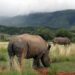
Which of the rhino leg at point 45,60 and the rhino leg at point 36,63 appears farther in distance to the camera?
the rhino leg at point 45,60

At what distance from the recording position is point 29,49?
1759 centimetres

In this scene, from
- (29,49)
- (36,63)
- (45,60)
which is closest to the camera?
(29,49)

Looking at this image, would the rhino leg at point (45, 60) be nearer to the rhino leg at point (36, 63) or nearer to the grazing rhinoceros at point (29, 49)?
the grazing rhinoceros at point (29, 49)

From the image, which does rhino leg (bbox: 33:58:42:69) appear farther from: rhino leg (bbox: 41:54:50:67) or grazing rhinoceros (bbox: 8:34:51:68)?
rhino leg (bbox: 41:54:50:67)

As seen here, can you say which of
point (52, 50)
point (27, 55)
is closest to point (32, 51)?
point (27, 55)

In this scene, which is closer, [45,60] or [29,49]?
A: [29,49]

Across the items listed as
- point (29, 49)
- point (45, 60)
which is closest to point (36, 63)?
point (45, 60)

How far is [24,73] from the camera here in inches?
486

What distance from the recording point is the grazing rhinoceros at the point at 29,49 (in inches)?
656

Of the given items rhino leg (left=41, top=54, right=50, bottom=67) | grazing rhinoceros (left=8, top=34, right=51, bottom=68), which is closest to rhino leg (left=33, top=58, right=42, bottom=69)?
grazing rhinoceros (left=8, top=34, right=51, bottom=68)

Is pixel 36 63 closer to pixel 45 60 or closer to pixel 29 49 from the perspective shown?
pixel 45 60

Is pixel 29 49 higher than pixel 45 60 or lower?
higher

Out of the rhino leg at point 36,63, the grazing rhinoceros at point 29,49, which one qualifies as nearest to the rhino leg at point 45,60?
the grazing rhinoceros at point 29,49

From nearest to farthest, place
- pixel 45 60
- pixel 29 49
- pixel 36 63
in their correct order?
1. pixel 29 49
2. pixel 36 63
3. pixel 45 60
